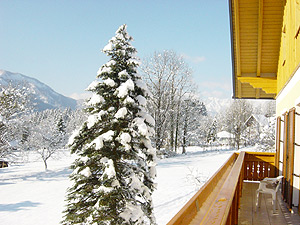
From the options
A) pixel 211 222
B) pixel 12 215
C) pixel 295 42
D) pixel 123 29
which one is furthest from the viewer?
pixel 12 215

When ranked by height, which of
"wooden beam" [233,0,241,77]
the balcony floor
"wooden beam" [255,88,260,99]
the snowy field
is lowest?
the snowy field

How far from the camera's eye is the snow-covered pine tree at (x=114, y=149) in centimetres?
737

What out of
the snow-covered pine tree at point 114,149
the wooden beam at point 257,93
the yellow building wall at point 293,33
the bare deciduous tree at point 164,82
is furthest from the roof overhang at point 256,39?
the bare deciduous tree at point 164,82

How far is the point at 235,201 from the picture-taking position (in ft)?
11.2

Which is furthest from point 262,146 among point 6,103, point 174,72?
point 6,103

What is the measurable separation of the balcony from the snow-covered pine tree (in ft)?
8.61

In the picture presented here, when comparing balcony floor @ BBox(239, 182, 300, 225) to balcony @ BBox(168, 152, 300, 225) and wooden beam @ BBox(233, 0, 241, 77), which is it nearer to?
balcony @ BBox(168, 152, 300, 225)

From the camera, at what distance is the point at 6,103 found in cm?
2188

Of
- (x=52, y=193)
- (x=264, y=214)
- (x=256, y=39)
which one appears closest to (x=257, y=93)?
(x=256, y=39)

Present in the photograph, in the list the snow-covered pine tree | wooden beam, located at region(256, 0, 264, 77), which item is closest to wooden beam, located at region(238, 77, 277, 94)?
wooden beam, located at region(256, 0, 264, 77)

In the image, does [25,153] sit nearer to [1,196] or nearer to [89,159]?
[1,196]

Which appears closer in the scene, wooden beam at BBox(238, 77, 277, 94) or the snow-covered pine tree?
the snow-covered pine tree

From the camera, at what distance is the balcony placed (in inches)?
85.5

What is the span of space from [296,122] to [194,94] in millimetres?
27737
